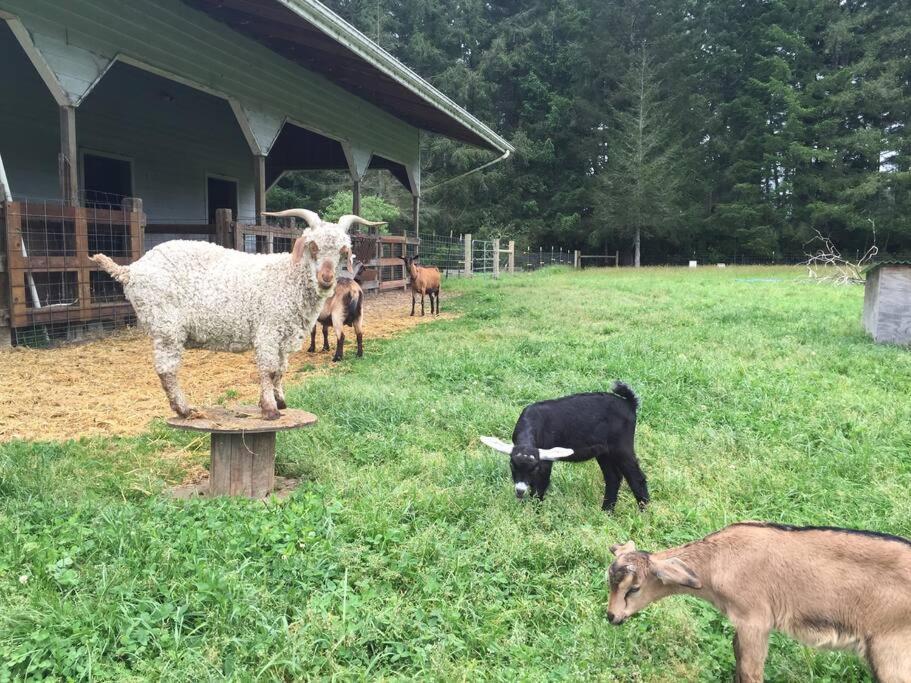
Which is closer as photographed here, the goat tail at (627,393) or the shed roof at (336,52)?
the goat tail at (627,393)

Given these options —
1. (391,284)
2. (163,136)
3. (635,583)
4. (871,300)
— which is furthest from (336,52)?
(635,583)

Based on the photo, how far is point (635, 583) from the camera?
217cm

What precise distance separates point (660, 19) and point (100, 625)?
1723 inches

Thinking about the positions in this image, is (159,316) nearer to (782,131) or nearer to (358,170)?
(358,170)

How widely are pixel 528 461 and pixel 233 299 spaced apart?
2009mm

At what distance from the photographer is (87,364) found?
674 centimetres

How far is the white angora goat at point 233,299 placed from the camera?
3.78m

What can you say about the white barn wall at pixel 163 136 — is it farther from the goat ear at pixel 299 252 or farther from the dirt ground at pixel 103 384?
the goat ear at pixel 299 252

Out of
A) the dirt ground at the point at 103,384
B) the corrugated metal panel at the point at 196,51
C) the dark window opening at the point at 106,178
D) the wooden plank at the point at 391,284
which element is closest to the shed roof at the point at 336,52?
the corrugated metal panel at the point at 196,51

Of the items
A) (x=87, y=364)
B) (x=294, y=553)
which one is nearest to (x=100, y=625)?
(x=294, y=553)

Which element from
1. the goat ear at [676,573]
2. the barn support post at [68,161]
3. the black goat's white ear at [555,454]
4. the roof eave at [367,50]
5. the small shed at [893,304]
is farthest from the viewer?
the roof eave at [367,50]

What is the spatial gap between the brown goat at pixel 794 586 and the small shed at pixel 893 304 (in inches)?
275

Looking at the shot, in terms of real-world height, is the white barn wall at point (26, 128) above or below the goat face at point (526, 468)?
above

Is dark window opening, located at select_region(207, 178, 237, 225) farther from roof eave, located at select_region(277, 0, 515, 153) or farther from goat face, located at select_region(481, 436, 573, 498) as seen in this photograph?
goat face, located at select_region(481, 436, 573, 498)
